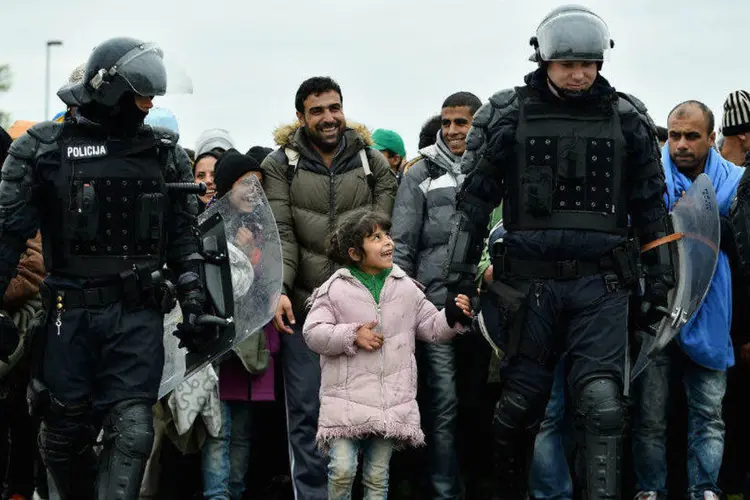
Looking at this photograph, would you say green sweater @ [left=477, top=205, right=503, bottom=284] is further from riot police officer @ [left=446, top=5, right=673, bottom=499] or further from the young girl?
riot police officer @ [left=446, top=5, right=673, bottom=499]

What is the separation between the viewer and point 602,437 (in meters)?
6.34

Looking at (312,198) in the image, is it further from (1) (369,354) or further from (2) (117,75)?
(2) (117,75)

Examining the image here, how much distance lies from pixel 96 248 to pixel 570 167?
230 centimetres

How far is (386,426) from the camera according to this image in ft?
22.9

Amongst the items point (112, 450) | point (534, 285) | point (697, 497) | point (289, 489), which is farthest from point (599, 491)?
point (289, 489)

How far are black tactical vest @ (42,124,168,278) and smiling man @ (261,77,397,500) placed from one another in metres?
1.39

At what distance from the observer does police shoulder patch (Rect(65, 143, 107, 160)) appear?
6625mm

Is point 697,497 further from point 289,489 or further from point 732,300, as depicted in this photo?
point 289,489

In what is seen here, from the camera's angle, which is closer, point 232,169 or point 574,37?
point 574,37

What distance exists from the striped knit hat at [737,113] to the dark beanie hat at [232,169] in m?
2.95

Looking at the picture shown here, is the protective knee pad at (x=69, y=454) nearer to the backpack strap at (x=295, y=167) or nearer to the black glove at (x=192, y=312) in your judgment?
the black glove at (x=192, y=312)

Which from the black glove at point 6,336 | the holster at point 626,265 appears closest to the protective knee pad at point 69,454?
the black glove at point 6,336

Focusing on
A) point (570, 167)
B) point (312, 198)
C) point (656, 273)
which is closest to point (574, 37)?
point (570, 167)

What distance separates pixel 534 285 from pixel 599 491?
1021 millimetres
